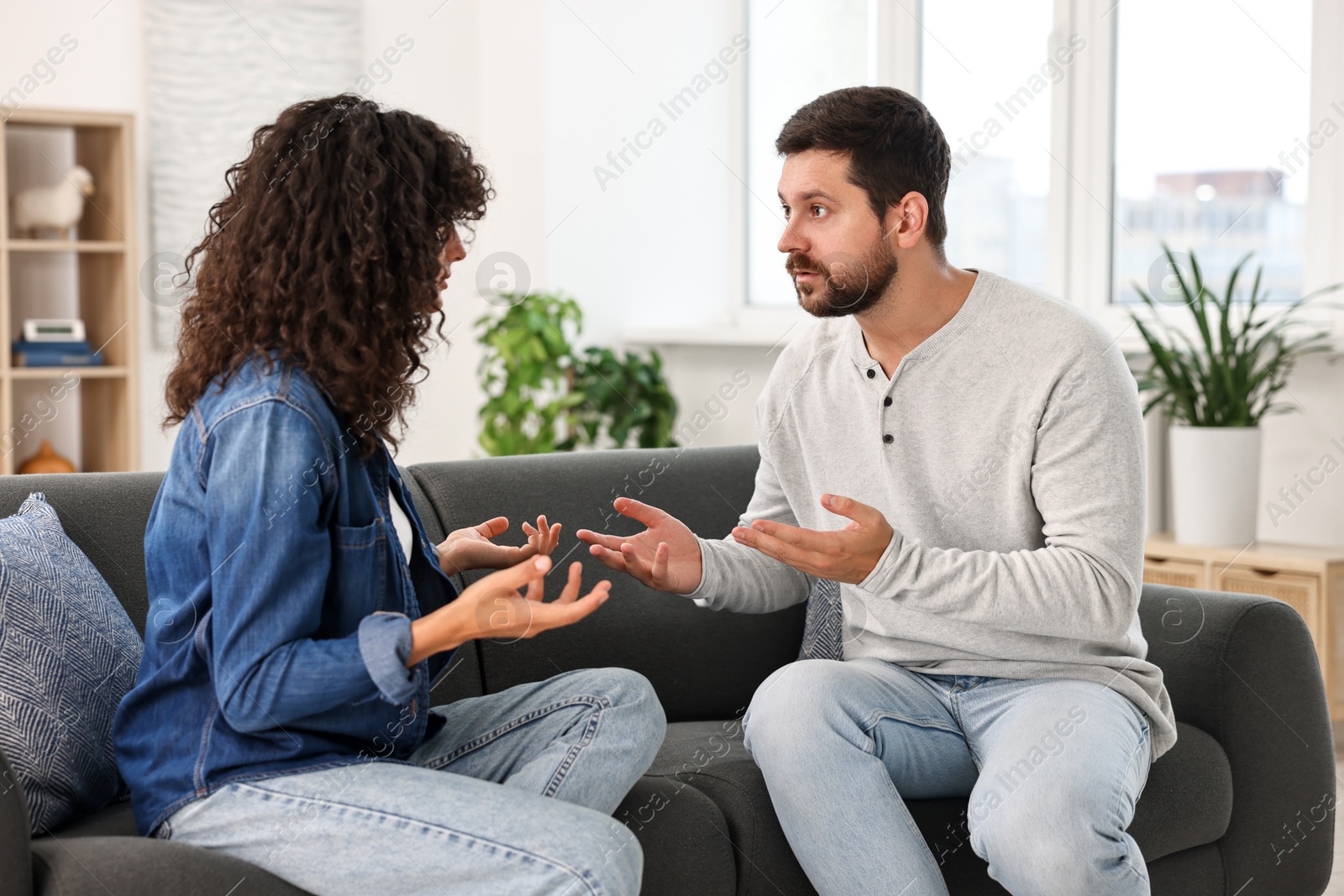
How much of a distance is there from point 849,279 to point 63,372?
10.6 feet

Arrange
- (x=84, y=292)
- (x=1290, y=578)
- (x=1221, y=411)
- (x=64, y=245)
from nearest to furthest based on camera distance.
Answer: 1. (x=1290, y=578)
2. (x=1221, y=411)
3. (x=64, y=245)
4. (x=84, y=292)

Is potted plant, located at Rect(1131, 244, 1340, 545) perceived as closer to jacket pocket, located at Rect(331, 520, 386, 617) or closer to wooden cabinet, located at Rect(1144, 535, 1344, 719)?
wooden cabinet, located at Rect(1144, 535, 1344, 719)

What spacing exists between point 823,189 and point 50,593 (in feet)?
3.70

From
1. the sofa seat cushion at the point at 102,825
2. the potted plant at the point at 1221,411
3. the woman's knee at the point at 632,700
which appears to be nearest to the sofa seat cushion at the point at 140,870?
the sofa seat cushion at the point at 102,825

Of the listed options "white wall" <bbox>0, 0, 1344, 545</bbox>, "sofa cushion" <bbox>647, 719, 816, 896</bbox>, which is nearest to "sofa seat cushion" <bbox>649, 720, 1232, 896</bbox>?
"sofa cushion" <bbox>647, 719, 816, 896</bbox>

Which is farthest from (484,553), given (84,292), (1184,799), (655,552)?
(84,292)

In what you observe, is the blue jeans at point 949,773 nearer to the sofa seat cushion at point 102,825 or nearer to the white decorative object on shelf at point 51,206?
the sofa seat cushion at point 102,825

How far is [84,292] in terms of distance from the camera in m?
4.46

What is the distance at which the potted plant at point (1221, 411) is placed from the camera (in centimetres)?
303

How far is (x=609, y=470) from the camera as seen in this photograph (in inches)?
86.4

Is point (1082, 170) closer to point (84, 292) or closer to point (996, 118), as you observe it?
point (996, 118)

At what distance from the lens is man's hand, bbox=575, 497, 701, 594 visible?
67.7 inches

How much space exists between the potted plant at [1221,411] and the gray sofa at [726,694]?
1.15m

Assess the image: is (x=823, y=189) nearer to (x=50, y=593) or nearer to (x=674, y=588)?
(x=674, y=588)
